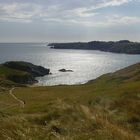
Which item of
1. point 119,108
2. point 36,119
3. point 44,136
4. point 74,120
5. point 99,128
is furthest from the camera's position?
point 119,108

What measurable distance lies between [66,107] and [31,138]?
548 cm

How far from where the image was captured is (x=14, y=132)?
Result: 6707 mm

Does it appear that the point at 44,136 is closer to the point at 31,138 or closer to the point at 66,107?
the point at 31,138

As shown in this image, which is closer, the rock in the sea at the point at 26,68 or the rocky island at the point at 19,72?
the rocky island at the point at 19,72

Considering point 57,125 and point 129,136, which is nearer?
point 129,136

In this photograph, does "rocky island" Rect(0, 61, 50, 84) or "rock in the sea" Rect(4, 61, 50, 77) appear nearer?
"rocky island" Rect(0, 61, 50, 84)

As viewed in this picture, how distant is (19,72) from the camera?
5812 inches

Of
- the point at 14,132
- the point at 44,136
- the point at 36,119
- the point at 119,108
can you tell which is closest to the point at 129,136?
the point at 44,136

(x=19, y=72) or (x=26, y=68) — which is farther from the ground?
(x=19, y=72)

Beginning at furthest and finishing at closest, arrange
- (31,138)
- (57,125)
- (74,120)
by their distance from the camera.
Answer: (74,120)
(57,125)
(31,138)

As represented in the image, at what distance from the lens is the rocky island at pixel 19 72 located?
13750 centimetres

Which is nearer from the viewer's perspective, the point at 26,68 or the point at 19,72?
the point at 19,72

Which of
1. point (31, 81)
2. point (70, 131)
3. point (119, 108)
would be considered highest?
point (70, 131)

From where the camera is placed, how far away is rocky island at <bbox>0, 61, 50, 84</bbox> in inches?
5413
